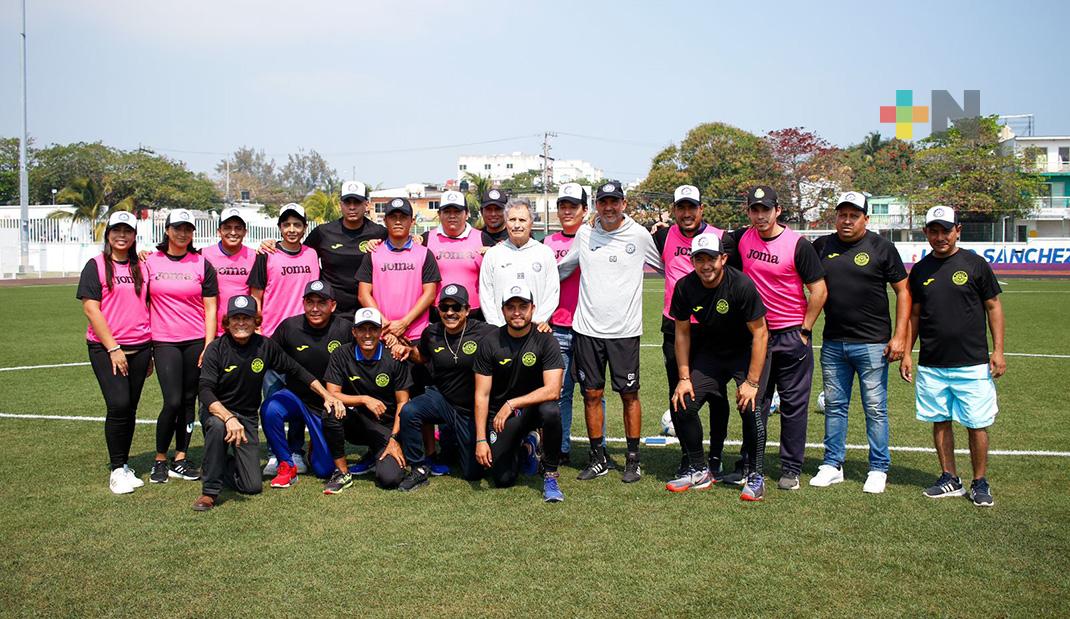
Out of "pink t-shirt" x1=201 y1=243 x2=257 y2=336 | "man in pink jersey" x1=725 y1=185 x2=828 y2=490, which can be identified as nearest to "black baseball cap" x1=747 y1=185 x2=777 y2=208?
"man in pink jersey" x1=725 y1=185 x2=828 y2=490

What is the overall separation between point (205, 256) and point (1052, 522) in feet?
20.1

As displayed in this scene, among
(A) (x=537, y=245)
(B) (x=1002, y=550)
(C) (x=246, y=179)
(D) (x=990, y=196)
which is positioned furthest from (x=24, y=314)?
(C) (x=246, y=179)

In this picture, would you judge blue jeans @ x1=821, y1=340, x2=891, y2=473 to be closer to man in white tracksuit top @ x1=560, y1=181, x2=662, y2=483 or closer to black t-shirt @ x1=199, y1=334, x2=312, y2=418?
man in white tracksuit top @ x1=560, y1=181, x2=662, y2=483

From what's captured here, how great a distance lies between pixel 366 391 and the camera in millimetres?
6641

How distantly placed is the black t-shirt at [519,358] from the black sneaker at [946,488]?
268 centimetres

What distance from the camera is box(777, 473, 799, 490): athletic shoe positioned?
20.2 feet

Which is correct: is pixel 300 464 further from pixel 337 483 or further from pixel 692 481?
pixel 692 481

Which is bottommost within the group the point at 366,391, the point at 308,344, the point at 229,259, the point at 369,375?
the point at 366,391

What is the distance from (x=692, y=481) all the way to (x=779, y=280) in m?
1.55

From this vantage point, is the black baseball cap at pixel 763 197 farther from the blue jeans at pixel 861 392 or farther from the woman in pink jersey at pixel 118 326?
the woman in pink jersey at pixel 118 326

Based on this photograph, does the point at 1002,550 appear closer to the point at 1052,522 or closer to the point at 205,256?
the point at 1052,522

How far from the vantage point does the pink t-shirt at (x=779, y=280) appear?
614 cm

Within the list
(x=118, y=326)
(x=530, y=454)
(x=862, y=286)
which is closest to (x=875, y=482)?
(x=862, y=286)

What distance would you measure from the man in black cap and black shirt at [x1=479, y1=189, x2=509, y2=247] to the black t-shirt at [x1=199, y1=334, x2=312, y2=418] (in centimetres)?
198
